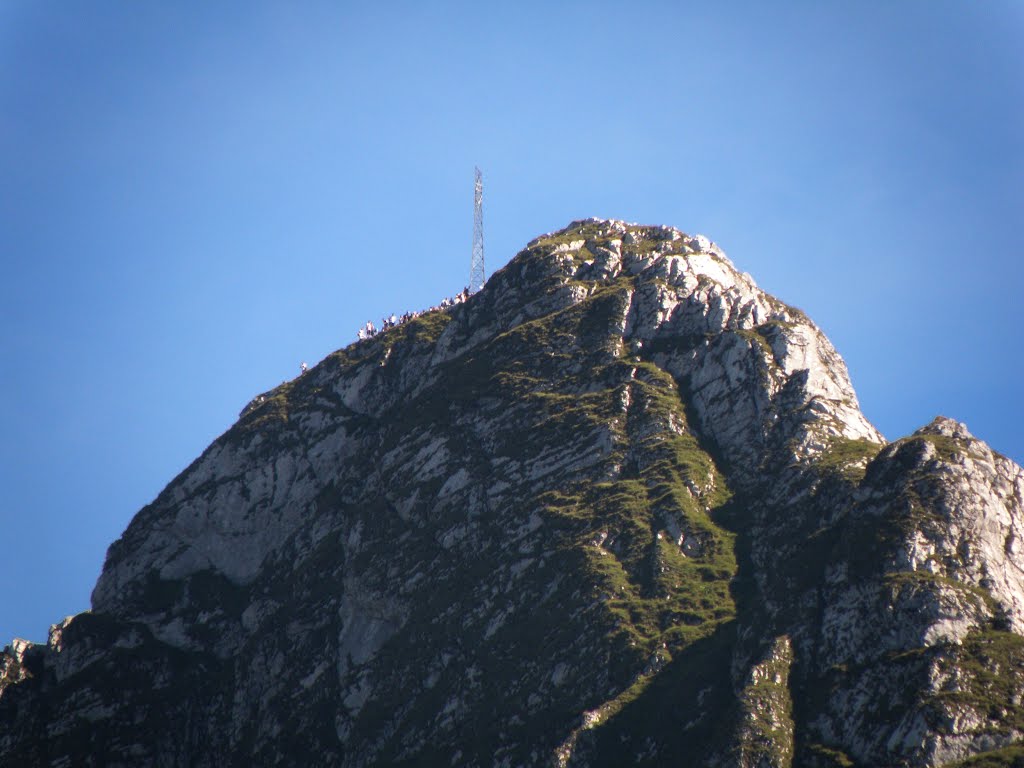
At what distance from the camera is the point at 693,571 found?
13800 cm

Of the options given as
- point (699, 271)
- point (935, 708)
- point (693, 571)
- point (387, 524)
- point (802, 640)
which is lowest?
point (935, 708)

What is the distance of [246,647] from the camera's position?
534 ft

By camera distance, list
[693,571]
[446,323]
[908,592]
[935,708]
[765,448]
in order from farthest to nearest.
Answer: [446,323], [765,448], [693,571], [908,592], [935,708]

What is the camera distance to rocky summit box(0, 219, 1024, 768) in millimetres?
116562

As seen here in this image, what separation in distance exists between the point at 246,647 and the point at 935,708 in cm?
8844

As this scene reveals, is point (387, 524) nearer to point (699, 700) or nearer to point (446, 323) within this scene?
point (446, 323)

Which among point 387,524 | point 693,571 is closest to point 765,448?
point 693,571

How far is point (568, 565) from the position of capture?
141 meters

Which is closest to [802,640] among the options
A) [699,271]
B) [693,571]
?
[693,571]

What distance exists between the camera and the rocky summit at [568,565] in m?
117

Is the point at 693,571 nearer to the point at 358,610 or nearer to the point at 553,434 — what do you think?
the point at 553,434

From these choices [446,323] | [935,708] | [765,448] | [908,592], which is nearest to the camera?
[935,708]

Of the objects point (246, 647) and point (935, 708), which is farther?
point (246, 647)

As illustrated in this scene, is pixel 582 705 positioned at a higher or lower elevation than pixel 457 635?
lower
